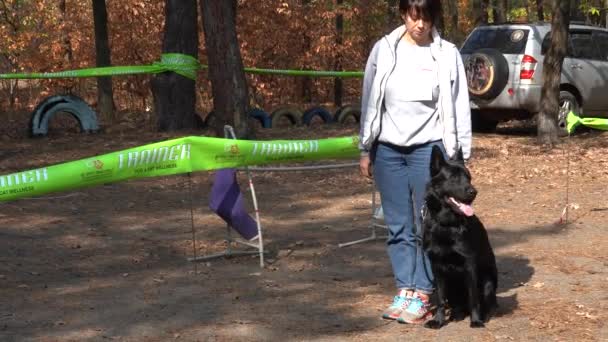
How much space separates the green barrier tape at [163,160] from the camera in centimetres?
674

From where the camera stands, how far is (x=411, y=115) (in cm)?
594

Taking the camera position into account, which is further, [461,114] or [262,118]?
[262,118]

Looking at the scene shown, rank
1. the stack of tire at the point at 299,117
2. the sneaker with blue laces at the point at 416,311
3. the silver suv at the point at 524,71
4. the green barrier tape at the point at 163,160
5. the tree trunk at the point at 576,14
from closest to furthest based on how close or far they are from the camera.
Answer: the sneaker with blue laces at the point at 416,311
the green barrier tape at the point at 163,160
the silver suv at the point at 524,71
the stack of tire at the point at 299,117
the tree trunk at the point at 576,14

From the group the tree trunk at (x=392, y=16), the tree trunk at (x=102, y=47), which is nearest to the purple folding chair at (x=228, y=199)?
the tree trunk at (x=102, y=47)

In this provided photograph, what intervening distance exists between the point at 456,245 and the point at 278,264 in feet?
8.22

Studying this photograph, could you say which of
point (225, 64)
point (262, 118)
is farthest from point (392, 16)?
point (225, 64)

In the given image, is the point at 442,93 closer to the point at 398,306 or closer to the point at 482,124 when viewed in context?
the point at 398,306

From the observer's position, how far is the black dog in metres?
5.70

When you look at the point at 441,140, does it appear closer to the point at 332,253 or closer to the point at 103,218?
the point at 332,253

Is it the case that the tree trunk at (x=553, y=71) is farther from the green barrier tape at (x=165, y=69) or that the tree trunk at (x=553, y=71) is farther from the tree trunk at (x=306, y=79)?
the tree trunk at (x=306, y=79)

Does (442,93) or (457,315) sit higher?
(442,93)

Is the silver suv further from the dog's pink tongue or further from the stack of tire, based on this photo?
the dog's pink tongue

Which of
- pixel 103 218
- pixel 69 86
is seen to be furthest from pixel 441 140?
pixel 69 86

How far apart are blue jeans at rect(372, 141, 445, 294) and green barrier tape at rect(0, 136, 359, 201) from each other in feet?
6.03
